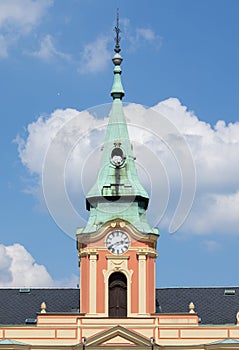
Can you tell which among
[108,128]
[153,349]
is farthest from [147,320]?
[108,128]

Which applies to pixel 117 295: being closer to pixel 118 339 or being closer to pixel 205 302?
pixel 118 339

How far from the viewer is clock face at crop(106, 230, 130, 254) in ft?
282

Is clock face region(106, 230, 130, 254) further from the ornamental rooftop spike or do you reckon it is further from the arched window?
the arched window

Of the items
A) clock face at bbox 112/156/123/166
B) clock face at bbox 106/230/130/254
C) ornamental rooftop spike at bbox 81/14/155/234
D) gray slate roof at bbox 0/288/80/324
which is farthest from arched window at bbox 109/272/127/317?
clock face at bbox 112/156/123/166

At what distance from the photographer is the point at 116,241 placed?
86.1 m

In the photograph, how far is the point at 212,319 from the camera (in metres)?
88.4

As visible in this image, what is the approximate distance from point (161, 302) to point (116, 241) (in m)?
8.86

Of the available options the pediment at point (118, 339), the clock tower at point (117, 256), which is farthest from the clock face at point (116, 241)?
the pediment at point (118, 339)

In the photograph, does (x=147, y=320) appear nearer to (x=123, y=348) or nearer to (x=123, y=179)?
(x=123, y=348)

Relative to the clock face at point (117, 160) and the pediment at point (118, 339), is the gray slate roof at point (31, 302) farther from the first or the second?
the clock face at point (117, 160)

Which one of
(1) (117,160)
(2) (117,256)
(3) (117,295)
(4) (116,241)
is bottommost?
(3) (117,295)

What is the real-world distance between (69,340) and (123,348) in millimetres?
4160

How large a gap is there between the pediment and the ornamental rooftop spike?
25.8 feet

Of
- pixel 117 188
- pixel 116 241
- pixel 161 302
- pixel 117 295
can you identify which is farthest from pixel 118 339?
pixel 117 188
